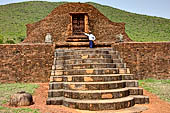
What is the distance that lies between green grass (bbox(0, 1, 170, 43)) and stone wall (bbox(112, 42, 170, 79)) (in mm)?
19734

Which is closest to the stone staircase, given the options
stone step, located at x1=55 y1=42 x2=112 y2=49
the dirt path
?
the dirt path

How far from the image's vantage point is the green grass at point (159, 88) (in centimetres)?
723

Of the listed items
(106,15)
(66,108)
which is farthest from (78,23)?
(106,15)

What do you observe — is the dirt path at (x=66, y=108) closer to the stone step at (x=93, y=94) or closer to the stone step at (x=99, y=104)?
the stone step at (x=99, y=104)

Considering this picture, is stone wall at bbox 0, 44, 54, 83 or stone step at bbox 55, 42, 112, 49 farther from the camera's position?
stone wall at bbox 0, 44, 54, 83

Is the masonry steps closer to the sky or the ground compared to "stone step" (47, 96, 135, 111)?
closer to the sky

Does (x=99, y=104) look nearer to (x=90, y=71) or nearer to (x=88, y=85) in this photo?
(x=88, y=85)

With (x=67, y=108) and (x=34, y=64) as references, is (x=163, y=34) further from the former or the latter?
(x=67, y=108)

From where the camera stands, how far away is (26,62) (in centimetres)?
970

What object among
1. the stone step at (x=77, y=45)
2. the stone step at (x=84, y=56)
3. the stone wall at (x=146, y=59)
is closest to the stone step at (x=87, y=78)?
the stone step at (x=84, y=56)

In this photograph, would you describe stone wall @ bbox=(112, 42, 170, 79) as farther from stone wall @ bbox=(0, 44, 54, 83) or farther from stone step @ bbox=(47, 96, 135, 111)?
stone step @ bbox=(47, 96, 135, 111)

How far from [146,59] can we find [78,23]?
5757 mm

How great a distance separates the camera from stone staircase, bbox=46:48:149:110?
5.50 meters

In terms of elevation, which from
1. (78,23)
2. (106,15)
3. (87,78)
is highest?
(106,15)
